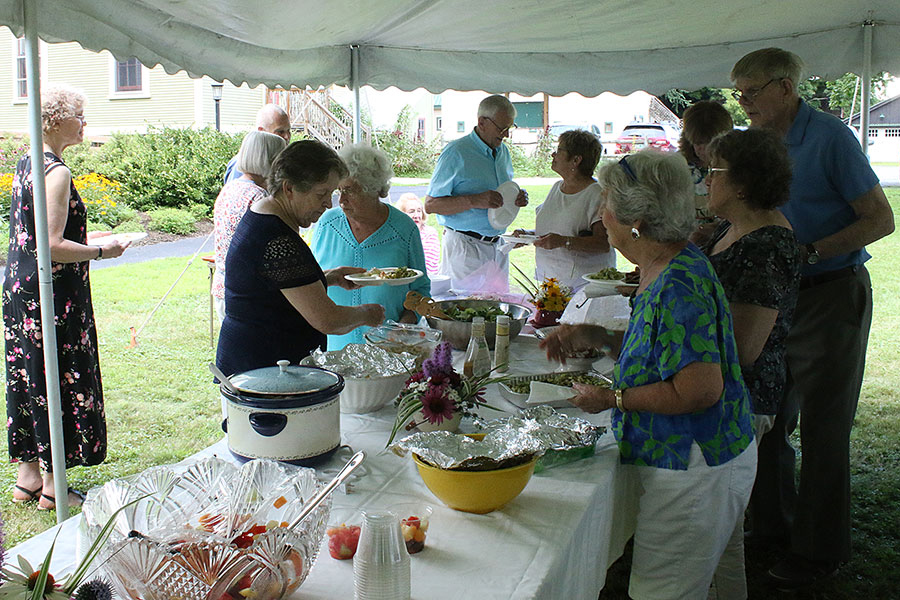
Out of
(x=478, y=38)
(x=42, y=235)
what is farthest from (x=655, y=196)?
(x=478, y=38)

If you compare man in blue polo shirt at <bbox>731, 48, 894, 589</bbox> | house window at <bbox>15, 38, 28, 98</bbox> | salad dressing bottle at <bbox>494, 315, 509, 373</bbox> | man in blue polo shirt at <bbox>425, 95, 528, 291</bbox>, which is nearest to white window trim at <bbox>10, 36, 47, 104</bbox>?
house window at <bbox>15, 38, 28, 98</bbox>

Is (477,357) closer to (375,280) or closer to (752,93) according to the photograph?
(375,280)

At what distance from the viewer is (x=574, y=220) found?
4.06 m

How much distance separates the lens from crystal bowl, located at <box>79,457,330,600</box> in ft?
3.25

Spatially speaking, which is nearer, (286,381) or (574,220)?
(286,381)

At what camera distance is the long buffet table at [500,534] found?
121 centimetres

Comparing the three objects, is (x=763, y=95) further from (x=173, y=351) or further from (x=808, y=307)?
(x=173, y=351)

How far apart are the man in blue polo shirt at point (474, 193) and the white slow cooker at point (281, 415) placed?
9.02 feet

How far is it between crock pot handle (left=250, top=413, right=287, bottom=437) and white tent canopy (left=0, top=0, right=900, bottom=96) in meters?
1.77

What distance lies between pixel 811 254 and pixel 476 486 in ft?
5.65

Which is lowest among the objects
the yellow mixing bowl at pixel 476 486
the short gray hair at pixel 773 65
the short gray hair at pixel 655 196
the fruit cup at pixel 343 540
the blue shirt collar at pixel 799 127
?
the fruit cup at pixel 343 540

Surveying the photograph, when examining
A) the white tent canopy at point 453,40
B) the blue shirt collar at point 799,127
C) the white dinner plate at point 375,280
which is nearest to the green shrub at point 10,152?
the white tent canopy at point 453,40

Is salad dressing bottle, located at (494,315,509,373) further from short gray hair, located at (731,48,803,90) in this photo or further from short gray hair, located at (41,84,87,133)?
short gray hair, located at (41,84,87,133)

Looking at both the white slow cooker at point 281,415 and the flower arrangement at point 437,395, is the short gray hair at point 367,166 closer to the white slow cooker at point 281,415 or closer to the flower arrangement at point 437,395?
the flower arrangement at point 437,395
